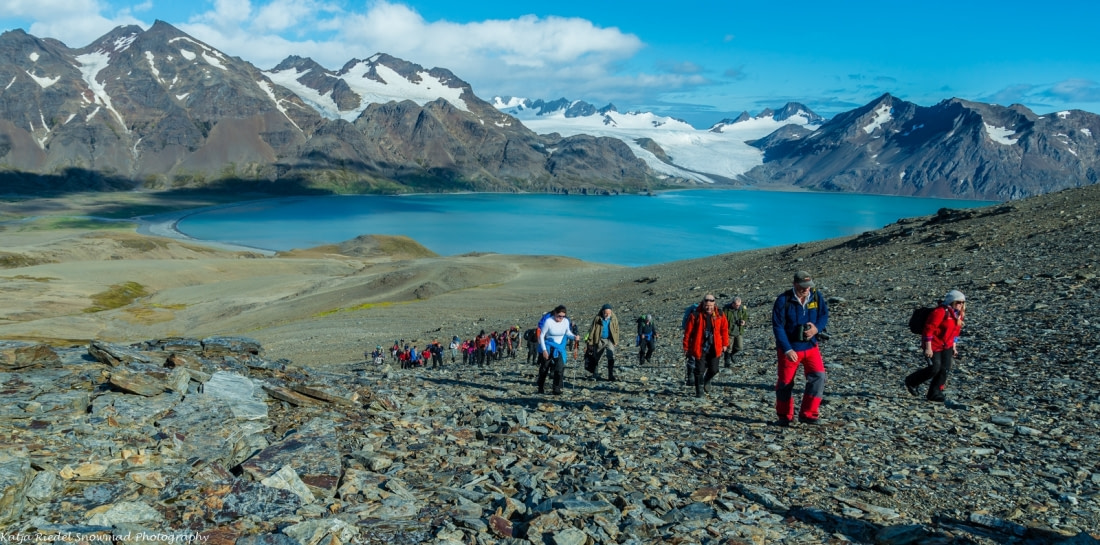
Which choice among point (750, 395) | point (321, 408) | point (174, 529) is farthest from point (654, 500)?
point (750, 395)

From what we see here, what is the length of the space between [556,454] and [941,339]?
783cm

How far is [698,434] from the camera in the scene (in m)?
11.2

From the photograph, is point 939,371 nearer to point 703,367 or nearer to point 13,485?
point 703,367

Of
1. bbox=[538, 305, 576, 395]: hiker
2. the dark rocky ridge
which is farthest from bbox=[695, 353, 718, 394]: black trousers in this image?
bbox=[538, 305, 576, 395]: hiker

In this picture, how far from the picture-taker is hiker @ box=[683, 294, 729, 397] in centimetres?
1403

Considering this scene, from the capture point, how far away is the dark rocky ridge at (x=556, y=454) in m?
7.19

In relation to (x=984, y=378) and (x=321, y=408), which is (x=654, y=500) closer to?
(x=321, y=408)

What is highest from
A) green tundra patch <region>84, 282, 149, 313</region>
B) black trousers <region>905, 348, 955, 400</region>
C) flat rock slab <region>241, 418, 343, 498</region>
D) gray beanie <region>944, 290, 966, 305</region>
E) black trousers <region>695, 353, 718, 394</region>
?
gray beanie <region>944, 290, 966, 305</region>

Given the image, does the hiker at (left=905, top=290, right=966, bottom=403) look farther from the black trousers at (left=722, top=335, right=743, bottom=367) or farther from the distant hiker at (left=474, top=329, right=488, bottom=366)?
the distant hiker at (left=474, top=329, right=488, bottom=366)

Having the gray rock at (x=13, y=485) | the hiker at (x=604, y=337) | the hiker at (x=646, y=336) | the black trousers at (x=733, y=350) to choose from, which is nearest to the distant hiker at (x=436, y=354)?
the hiker at (x=646, y=336)

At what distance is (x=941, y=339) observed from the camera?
42.3 ft

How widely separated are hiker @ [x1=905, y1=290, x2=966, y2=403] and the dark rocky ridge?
0.49 meters

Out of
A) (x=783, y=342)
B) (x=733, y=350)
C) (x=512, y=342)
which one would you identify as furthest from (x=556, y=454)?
(x=512, y=342)

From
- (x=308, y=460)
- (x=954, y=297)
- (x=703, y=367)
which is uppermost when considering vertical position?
(x=954, y=297)
